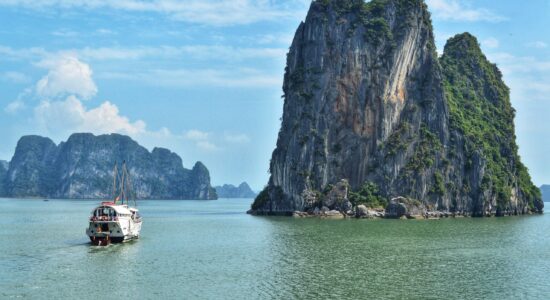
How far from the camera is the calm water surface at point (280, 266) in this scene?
Result: 135 ft

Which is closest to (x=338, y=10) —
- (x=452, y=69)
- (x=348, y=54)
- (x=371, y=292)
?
(x=348, y=54)

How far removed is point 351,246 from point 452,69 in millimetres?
110130

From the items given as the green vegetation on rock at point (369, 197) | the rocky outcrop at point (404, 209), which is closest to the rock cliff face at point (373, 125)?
the green vegetation on rock at point (369, 197)

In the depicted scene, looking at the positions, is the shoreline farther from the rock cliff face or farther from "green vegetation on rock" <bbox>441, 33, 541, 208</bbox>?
"green vegetation on rock" <bbox>441, 33, 541, 208</bbox>

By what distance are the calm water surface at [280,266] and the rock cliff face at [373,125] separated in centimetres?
4930

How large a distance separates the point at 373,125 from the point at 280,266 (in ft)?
285

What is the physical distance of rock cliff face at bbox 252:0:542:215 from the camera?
431ft

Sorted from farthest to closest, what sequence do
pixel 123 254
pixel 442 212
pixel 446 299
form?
pixel 442 212, pixel 123 254, pixel 446 299

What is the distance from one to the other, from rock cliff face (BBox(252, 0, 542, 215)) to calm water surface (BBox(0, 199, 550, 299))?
49.3m

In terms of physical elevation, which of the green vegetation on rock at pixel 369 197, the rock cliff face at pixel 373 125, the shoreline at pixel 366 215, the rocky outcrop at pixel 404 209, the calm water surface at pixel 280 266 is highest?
the rock cliff face at pixel 373 125

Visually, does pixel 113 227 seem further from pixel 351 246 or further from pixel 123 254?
pixel 351 246

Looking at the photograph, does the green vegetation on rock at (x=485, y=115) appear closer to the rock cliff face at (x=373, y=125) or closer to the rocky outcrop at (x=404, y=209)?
the rock cliff face at (x=373, y=125)

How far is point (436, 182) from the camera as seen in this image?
437ft

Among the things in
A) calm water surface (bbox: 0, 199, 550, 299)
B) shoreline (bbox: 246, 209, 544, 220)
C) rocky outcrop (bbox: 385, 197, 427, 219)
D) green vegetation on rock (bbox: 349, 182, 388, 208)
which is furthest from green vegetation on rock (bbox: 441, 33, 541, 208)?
calm water surface (bbox: 0, 199, 550, 299)
